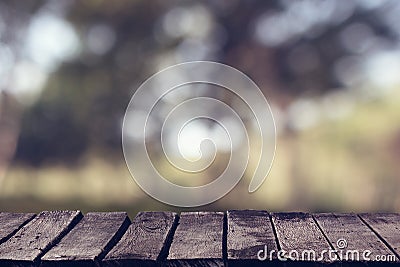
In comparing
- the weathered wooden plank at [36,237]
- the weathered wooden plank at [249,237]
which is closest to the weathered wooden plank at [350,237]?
the weathered wooden plank at [249,237]

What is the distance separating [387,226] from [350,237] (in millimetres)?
152

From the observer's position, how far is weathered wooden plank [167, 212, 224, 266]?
1.07m

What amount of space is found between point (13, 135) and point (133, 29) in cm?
116

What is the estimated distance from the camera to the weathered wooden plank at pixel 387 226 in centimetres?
119

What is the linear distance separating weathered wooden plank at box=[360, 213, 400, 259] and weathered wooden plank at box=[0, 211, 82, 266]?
2.25 feet

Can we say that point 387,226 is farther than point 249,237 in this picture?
Yes

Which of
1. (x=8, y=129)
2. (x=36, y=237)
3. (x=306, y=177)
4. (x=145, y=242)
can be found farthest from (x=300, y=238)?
(x=8, y=129)

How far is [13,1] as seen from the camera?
14.6ft

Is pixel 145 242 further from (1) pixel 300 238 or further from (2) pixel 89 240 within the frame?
(1) pixel 300 238

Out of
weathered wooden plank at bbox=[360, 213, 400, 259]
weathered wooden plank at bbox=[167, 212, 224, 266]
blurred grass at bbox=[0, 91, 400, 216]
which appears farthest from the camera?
blurred grass at bbox=[0, 91, 400, 216]

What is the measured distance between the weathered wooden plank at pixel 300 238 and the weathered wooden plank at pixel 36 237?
0.47 meters

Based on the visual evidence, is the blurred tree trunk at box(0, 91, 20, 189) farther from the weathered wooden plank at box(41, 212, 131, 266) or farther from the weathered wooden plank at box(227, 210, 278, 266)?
the weathered wooden plank at box(227, 210, 278, 266)

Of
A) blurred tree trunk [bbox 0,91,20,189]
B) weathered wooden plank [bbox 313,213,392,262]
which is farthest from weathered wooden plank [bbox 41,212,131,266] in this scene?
blurred tree trunk [bbox 0,91,20,189]

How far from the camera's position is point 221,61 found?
4.34 meters
